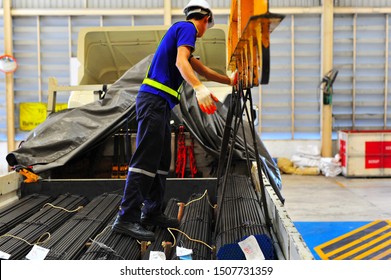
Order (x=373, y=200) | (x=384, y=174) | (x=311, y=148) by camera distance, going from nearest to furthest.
A: (x=373, y=200)
(x=384, y=174)
(x=311, y=148)

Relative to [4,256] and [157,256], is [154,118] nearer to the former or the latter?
[157,256]

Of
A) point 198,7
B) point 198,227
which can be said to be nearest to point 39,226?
point 198,227

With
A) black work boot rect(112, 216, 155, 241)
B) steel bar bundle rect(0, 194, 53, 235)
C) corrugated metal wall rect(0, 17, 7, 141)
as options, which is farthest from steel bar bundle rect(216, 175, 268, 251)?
corrugated metal wall rect(0, 17, 7, 141)

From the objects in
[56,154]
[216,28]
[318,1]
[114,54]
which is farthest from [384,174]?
[56,154]

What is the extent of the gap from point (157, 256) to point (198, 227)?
54 cm

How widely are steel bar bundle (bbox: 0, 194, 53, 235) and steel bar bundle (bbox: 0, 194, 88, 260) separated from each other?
70 mm

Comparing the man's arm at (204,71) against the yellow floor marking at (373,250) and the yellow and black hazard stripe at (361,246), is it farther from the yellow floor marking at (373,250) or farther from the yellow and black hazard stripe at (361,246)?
the yellow floor marking at (373,250)

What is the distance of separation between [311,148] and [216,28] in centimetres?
698

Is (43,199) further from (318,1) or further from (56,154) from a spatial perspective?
(318,1)

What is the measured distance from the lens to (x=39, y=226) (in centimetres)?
299

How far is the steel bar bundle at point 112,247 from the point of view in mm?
2469

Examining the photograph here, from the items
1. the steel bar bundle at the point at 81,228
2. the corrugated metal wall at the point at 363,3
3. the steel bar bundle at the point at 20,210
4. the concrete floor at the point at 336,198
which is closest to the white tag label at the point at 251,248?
the steel bar bundle at the point at 81,228

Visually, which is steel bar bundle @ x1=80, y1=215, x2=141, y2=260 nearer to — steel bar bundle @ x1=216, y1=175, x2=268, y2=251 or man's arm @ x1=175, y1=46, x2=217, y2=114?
steel bar bundle @ x1=216, y1=175, x2=268, y2=251
